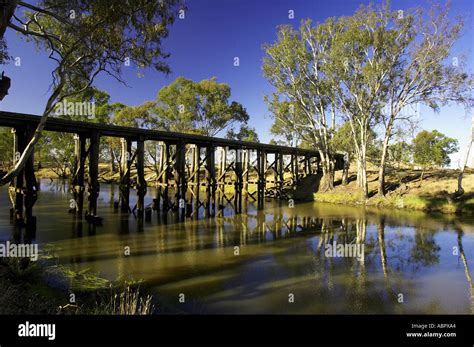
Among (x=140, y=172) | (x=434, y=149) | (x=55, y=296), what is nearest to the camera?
(x=55, y=296)

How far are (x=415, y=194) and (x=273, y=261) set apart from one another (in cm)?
1693

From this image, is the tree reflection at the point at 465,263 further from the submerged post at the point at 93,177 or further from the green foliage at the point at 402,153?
the green foliage at the point at 402,153

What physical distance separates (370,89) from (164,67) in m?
15.9

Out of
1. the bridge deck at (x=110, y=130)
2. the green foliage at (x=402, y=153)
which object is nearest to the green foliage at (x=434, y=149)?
the green foliage at (x=402, y=153)

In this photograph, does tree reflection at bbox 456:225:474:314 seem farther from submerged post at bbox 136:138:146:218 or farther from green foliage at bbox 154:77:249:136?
green foliage at bbox 154:77:249:136

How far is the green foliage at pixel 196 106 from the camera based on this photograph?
115 feet

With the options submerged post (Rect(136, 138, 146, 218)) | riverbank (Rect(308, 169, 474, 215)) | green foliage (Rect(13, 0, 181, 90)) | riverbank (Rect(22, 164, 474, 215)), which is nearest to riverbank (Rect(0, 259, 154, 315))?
green foliage (Rect(13, 0, 181, 90))

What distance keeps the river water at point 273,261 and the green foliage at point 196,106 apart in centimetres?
2227

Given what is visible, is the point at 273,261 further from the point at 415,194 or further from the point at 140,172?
the point at 415,194

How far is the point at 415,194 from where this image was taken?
21188 millimetres

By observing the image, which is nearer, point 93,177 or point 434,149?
point 93,177

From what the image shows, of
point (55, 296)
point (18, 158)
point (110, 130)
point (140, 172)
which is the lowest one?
point (55, 296)

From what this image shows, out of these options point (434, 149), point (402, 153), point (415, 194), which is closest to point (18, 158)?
point (415, 194)

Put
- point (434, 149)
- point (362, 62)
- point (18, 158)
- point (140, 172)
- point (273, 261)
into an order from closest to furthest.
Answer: point (273, 261) → point (18, 158) → point (140, 172) → point (362, 62) → point (434, 149)
